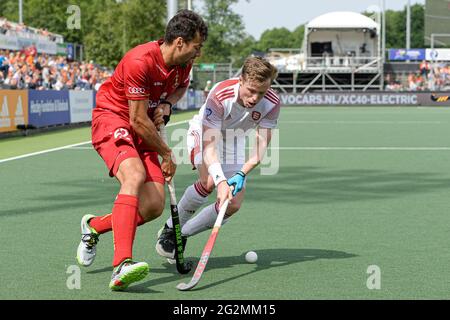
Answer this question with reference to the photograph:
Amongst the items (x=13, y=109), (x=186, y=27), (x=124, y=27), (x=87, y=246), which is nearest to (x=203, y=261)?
(x=87, y=246)

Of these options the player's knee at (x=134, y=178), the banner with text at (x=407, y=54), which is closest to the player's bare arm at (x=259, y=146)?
the player's knee at (x=134, y=178)

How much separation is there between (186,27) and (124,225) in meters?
1.40

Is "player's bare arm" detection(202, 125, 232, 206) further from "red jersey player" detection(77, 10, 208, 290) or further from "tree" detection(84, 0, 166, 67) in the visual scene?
"tree" detection(84, 0, 166, 67)

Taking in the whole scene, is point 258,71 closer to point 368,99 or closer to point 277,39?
point 368,99

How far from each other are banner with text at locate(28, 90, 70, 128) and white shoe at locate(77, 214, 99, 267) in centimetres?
1723

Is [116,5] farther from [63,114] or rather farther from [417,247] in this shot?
[417,247]

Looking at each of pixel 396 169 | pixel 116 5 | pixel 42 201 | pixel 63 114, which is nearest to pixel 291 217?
pixel 42 201

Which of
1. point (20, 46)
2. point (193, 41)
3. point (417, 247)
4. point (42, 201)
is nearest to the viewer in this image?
point (193, 41)

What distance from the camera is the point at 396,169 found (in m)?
15.4

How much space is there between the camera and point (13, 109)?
22.4 m

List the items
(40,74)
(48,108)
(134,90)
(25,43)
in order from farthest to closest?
(25,43)
(40,74)
(48,108)
(134,90)

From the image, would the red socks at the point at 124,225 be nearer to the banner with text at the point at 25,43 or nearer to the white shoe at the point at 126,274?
the white shoe at the point at 126,274

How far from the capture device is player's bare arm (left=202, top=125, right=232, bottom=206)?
7070 millimetres
